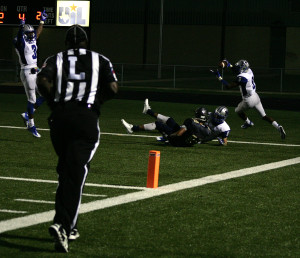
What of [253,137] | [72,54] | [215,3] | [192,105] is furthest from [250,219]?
[215,3]

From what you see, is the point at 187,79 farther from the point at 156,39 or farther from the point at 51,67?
the point at 51,67

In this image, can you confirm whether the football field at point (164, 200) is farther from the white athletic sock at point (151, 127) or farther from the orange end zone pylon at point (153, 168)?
the white athletic sock at point (151, 127)

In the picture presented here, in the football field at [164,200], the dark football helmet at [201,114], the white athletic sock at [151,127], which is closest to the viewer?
the football field at [164,200]

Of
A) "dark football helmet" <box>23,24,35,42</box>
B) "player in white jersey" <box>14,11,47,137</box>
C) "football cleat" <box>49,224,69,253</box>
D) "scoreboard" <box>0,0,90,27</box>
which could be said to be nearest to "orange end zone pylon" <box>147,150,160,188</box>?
"football cleat" <box>49,224,69,253</box>

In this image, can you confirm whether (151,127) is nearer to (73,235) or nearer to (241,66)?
(241,66)

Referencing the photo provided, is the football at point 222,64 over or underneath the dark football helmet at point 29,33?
underneath

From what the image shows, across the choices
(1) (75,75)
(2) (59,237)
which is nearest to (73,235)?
(2) (59,237)

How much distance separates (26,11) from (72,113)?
89.6ft

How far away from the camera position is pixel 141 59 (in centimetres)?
5997

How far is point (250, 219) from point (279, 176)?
366 cm

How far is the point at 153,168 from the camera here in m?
11.1

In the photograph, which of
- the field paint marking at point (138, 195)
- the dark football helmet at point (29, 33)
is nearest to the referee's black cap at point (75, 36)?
the field paint marking at point (138, 195)

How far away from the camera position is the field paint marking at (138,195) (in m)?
8.66

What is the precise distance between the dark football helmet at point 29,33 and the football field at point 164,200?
6.97ft
